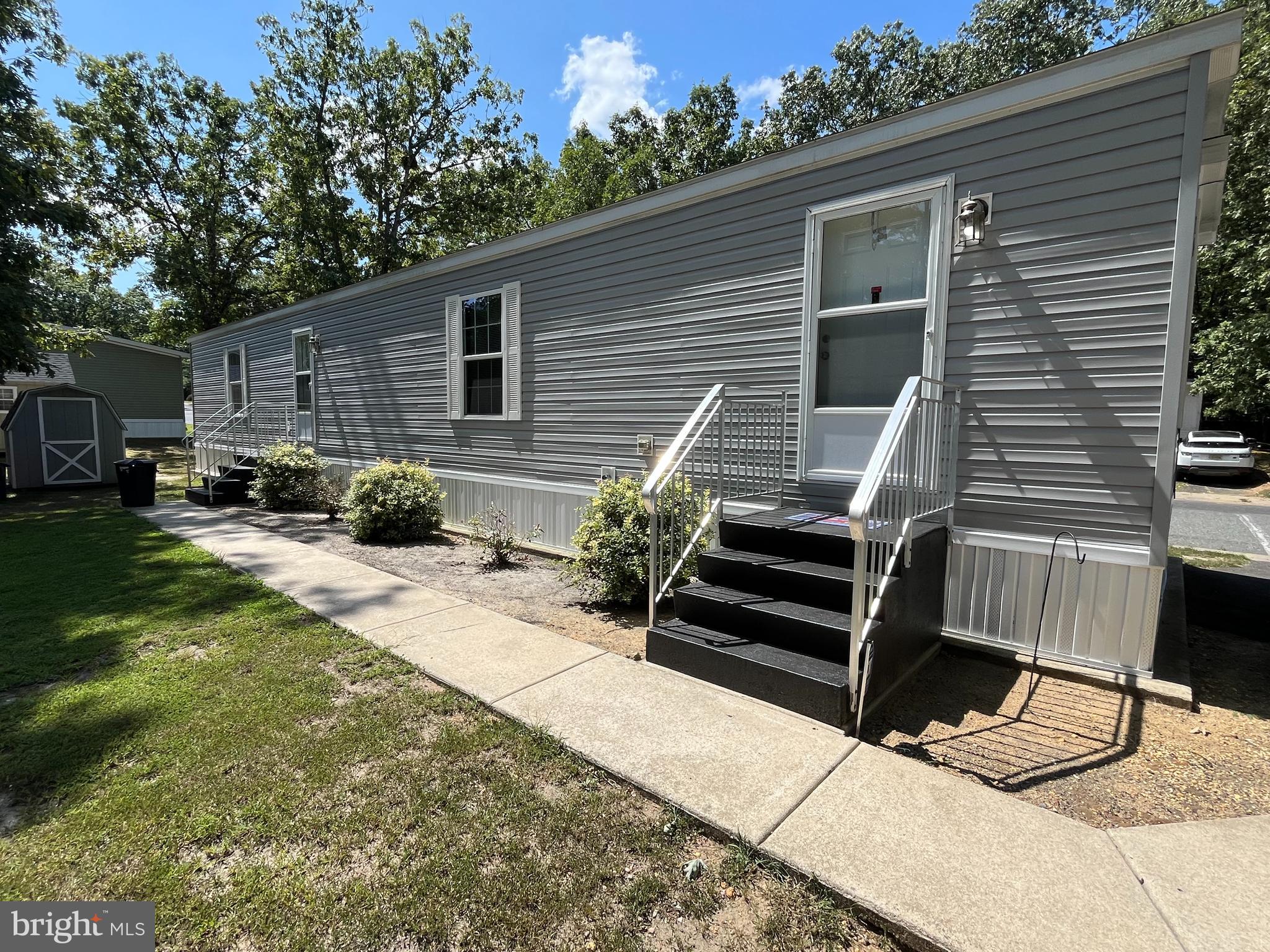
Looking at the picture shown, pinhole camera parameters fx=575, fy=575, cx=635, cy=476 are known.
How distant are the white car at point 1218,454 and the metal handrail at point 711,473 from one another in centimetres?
1710

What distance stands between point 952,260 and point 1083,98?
1081mm

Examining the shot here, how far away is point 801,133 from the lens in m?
22.4

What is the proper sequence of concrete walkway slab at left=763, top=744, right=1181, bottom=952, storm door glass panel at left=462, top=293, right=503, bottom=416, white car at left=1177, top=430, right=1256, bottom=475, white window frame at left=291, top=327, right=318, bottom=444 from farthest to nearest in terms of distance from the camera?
white car at left=1177, top=430, right=1256, bottom=475
white window frame at left=291, top=327, right=318, bottom=444
storm door glass panel at left=462, top=293, right=503, bottom=416
concrete walkway slab at left=763, top=744, right=1181, bottom=952

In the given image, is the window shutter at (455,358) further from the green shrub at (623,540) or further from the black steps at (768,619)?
the black steps at (768,619)

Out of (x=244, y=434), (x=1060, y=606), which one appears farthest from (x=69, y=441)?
(x=1060, y=606)

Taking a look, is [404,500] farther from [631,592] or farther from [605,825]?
[605,825]

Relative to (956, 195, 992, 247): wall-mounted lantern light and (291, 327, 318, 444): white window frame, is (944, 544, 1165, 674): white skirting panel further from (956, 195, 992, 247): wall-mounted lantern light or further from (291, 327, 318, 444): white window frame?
(291, 327, 318, 444): white window frame

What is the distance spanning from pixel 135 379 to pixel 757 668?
92.9 ft

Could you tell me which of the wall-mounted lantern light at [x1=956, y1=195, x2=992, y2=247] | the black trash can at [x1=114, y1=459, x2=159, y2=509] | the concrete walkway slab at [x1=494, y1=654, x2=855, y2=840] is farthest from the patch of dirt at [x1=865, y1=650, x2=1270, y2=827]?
the black trash can at [x1=114, y1=459, x2=159, y2=509]

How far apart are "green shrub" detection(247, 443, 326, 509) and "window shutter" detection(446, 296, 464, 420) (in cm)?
328

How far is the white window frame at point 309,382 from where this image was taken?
1070 cm

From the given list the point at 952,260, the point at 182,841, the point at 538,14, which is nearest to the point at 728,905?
the point at 182,841

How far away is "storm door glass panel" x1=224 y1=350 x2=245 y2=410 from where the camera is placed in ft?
43.2

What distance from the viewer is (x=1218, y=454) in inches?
616
